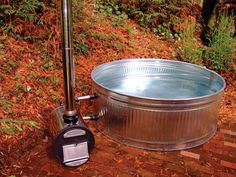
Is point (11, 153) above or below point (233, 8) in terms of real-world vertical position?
below

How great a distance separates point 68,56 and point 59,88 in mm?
1084

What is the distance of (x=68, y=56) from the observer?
73.4 inches

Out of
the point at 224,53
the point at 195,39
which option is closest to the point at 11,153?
the point at 224,53

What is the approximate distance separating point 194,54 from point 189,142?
209 centimetres

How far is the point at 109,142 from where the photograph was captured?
226 cm

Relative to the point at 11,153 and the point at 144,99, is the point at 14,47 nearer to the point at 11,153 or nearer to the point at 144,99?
the point at 11,153

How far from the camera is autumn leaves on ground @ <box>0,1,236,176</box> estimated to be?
1.92 metres

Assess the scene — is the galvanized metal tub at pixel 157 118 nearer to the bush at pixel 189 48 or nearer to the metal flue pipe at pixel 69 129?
the metal flue pipe at pixel 69 129

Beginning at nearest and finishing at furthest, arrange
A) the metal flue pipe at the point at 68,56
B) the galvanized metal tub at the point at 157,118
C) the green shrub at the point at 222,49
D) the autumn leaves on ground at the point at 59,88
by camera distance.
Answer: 1. the metal flue pipe at the point at 68,56
2. the autumn leaves on ground at the point at 59,88
3. the galvanized metal tub at the point at 157,118
4. the green shrub at the point at 222,49

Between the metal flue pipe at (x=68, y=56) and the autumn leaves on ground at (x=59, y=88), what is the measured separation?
351mm

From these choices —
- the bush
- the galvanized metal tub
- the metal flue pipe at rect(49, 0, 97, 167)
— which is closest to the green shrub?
the bush

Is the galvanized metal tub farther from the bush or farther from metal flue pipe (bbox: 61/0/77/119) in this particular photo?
the bush

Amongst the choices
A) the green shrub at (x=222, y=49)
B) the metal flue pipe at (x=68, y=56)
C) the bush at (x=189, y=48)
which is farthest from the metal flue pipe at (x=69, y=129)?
the green shrub at (x=222, y=49)

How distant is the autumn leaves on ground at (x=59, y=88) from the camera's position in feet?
6.31
